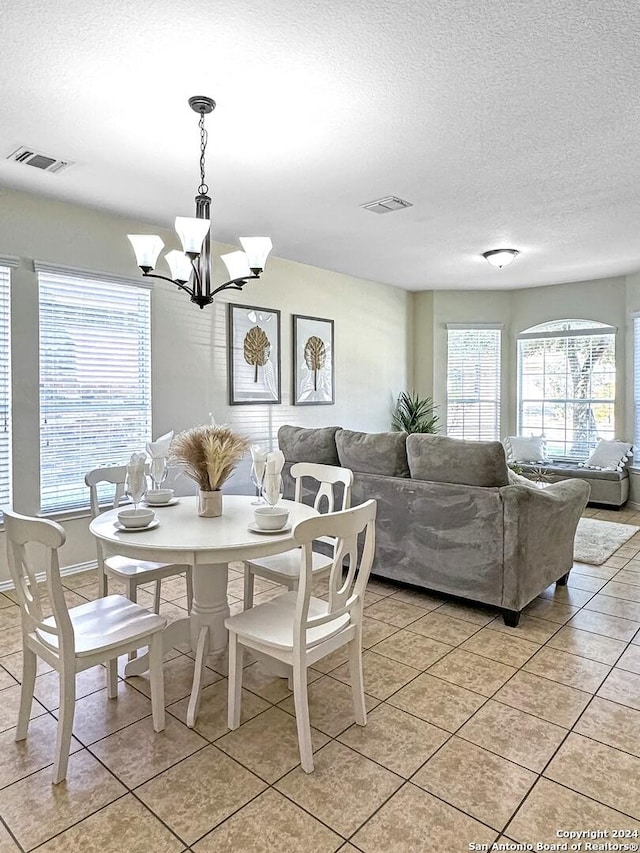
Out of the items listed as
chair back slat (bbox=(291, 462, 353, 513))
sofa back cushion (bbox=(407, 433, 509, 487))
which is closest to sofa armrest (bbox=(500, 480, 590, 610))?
sofa back cushion (bbox=(407, 433, 509, 487))

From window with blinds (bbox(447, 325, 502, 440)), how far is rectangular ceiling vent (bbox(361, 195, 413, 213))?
12.1 ft

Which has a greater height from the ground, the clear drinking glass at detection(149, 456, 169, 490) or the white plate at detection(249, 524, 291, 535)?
the clear drinking glass at detection(149, 456, 169, 490)

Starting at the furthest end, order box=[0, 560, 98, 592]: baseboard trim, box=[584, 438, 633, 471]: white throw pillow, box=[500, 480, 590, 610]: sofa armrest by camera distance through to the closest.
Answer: box=[584, 438, 633, 471]: white throw pillow < box=[0, 560, 98, 592]: baseboard trim < box=[500, 480, 590, 610]: sofa armrest

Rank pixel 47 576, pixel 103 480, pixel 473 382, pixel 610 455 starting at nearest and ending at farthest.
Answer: pixel 47 576 → pixel 103 480 → pixel 610 455 → pixel 473 382

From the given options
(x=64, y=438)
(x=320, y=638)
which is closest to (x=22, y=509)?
(x=64, y=438)

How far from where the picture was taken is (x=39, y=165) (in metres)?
3.35

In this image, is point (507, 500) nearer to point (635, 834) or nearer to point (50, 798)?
point (635, 834)

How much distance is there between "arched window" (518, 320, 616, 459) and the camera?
696 cm

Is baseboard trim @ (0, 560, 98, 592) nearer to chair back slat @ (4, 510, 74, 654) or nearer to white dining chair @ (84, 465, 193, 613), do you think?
white dining chair @ (84, 465, 193, 613)

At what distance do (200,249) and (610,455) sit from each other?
5668mm

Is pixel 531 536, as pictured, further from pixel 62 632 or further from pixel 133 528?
pixel 62 632

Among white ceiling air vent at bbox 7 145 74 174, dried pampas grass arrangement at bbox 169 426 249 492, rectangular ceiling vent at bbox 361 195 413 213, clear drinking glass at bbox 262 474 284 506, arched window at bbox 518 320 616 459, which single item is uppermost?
rectangular ceiling vent at bbox 361 195 413 213

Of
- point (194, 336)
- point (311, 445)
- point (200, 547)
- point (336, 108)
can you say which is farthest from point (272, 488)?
point (194, 336)

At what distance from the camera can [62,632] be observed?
1893 millimetres
